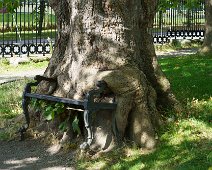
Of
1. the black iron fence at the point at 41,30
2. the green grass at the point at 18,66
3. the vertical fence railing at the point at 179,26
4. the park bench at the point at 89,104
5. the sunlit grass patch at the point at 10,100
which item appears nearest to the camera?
the park bench at the point at 89,104

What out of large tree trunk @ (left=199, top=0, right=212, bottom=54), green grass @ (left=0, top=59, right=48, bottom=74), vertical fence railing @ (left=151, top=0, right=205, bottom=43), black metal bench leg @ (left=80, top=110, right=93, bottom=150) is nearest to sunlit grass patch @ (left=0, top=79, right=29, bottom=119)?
black metal bench leg @ (left=80, top=110, right=93, bottom=150)

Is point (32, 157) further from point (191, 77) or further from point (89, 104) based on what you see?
point (191, 77)

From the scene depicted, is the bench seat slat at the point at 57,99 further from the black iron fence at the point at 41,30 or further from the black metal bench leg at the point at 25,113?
the black iron fence at the point at 41,30

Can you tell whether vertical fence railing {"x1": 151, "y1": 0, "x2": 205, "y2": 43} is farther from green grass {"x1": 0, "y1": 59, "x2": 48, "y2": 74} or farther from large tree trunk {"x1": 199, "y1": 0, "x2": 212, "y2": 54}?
green grass {"x1": 0, "y1": 59, "x2": 48, "y2": 74}

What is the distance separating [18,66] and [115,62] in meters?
9.57

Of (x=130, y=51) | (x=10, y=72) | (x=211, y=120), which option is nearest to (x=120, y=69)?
(x=130, y=51)

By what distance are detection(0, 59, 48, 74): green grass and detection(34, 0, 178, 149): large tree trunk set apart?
8013 millimetres

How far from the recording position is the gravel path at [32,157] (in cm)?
575

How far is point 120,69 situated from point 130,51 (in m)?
0.39

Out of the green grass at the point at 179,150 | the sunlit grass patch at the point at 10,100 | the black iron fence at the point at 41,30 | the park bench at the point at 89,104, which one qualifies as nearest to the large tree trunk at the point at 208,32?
the black iron fence at the point at 41,30

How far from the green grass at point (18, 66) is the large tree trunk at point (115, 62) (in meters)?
8.01

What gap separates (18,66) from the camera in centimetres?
1529

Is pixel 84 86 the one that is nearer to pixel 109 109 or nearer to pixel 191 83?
pixel 109 109

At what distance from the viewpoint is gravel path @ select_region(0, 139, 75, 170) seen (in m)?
5.75
